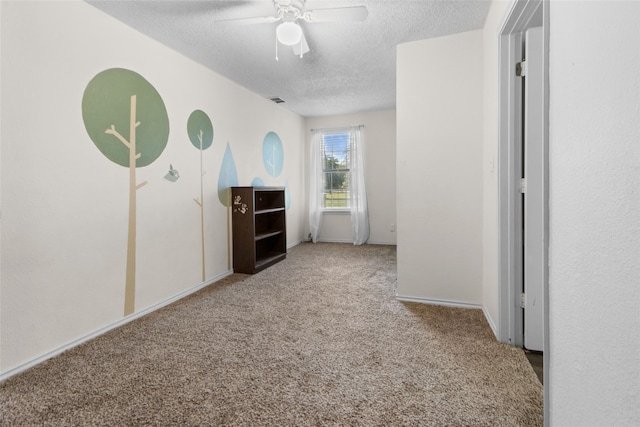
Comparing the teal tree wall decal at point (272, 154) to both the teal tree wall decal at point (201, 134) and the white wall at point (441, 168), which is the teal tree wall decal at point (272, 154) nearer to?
the teal tree wall decal at point (201, 134)

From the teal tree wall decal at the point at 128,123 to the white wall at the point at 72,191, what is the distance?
0.05 meters

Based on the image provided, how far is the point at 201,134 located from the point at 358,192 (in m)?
3.06

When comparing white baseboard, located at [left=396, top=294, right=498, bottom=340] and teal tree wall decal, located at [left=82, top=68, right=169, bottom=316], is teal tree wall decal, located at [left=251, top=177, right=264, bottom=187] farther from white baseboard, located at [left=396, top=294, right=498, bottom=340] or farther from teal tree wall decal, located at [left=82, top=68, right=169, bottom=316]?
white baseboard, located at [left=396, top=294, right=498, bottom=340]

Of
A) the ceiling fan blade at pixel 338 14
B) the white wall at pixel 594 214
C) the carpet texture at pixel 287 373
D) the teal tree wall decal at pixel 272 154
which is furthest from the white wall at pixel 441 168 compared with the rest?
the teal tree wall decal at pixel 272 154

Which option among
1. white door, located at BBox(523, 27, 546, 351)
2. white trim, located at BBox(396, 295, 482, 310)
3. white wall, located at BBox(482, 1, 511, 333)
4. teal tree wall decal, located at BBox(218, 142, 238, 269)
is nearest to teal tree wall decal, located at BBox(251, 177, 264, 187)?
teal tree wall decal, located at BBox(218, 142, 238, 269)

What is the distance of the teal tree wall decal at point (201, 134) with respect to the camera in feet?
10.2

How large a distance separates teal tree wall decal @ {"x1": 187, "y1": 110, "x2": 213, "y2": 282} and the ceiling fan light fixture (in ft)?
4.81

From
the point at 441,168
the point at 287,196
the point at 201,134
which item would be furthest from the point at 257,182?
the point at 441,168

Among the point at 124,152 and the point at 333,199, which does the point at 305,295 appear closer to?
the point at 124,152

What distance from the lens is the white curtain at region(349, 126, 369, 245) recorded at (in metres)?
5.54

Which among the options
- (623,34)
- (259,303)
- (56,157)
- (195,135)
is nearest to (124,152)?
(56,157)

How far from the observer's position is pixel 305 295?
2.95 metres

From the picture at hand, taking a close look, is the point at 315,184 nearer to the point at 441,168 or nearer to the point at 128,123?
the point at 441,168

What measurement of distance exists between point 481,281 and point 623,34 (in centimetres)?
218
